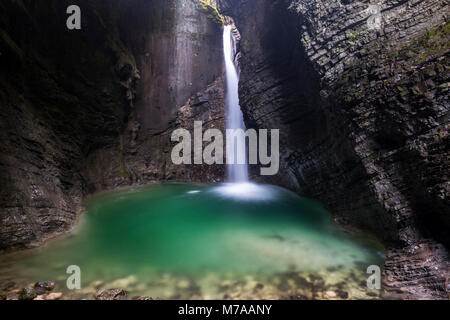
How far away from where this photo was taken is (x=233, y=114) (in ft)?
51.0

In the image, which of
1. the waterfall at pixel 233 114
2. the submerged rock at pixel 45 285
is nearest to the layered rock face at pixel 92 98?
the waterfall at pixel 233 114

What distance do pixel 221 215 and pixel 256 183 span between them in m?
5.42

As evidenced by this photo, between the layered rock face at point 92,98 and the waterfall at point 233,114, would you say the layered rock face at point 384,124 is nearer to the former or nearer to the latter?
the waterfall at point 233,114

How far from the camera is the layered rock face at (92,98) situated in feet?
19.6

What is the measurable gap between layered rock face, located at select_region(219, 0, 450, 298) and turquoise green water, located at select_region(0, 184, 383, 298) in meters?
0.80

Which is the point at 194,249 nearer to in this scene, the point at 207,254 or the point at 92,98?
the point at 207,254

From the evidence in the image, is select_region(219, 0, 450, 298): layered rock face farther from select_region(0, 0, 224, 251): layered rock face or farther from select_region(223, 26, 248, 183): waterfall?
select_region(0, 0, 224, 251): layered rock face

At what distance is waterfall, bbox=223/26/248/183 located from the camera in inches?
559

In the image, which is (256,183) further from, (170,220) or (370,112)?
(370,112)

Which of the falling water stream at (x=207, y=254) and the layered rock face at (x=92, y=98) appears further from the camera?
the layered rock face at (x=92, y=98)

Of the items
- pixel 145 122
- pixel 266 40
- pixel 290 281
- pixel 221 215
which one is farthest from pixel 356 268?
pixel 145 122

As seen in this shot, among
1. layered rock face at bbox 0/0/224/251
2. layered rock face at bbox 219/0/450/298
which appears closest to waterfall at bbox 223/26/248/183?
layered rock face at bbox 0/0/224/251

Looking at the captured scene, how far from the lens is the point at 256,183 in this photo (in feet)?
43.0

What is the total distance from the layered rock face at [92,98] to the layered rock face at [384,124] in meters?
7.63
